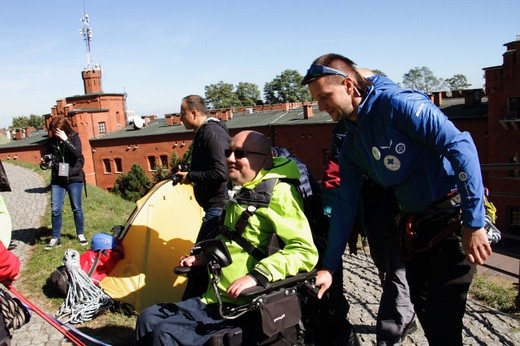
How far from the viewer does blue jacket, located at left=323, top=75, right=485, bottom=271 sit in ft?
6.74

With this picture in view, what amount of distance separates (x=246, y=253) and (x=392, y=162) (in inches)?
43.1

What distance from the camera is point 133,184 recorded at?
1650 inches

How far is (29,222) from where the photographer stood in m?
9.59

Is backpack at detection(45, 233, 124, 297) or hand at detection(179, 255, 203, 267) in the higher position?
hand at detection(179, 255, 203, 267)

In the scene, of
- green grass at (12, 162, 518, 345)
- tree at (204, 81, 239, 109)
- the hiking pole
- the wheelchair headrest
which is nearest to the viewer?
the wheelchair headrest

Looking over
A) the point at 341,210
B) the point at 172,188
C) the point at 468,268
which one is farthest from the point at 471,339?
the point at 172,188

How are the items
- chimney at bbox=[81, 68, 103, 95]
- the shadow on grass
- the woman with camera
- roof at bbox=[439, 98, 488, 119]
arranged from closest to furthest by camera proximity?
the shadow on grass, the woman with camera, roof at bbox=[439, 98, 488, 119], chimney at bbox=[81, 68, 103, 95]

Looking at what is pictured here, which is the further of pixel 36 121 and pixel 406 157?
pixel 36 121

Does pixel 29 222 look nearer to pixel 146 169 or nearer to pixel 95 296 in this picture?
pixel 95 296

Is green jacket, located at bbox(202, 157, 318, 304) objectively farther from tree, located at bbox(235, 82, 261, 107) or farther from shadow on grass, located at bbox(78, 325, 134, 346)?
tree, located at bbox(235, 82, 261, 107)

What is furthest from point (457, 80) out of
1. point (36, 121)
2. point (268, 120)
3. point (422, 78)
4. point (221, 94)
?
point (36, 121)

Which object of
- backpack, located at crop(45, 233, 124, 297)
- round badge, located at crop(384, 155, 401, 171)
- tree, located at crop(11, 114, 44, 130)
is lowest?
backpack, located at crop(45, 233, 124, 297)

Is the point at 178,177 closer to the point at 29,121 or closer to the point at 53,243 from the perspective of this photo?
the point at 53,243

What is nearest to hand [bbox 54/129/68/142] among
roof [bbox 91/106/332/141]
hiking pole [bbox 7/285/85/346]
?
hiking pole [bbox 7/285/85/346]
